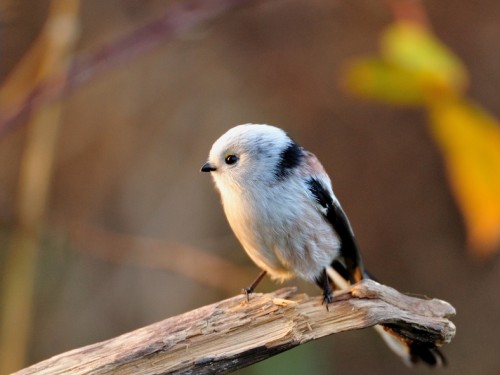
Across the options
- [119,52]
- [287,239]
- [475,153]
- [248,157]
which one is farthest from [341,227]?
[119,52]

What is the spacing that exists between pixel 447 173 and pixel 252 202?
220 centimetres

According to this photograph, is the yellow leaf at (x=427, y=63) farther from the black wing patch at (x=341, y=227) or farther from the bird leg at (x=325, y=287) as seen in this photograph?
the bird leg at (x=325, y=287)

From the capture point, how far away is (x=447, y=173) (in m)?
3.69

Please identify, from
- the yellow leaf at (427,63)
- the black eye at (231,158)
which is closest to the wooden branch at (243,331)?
the black eye at (231,158)

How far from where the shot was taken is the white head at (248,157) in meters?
1.81

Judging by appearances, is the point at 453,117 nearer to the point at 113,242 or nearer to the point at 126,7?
the point at 113,242

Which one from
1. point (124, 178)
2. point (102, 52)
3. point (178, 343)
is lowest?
point (178, 343)

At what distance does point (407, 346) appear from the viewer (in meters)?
1.92

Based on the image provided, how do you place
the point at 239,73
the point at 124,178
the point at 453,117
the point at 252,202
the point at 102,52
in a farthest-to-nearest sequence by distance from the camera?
the point at 239,73, the point at 124,178, the point at 102,52, the point at 453,117, the point at 252,202

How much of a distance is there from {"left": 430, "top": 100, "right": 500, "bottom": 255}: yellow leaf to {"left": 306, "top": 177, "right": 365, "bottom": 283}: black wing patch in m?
0.40

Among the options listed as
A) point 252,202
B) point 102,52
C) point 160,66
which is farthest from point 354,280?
point 160,66

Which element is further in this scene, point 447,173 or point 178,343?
point 447,173

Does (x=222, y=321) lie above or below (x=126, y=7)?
below

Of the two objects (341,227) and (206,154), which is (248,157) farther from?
(206,154)
